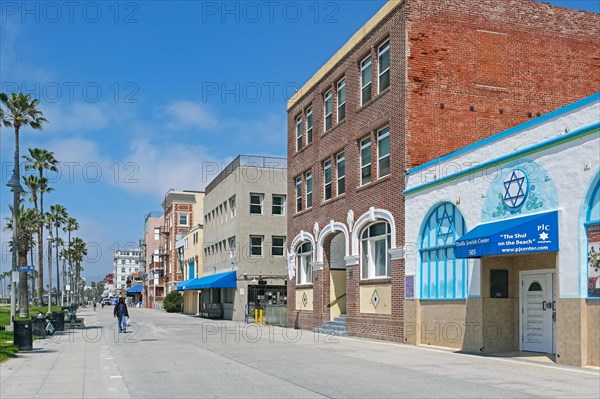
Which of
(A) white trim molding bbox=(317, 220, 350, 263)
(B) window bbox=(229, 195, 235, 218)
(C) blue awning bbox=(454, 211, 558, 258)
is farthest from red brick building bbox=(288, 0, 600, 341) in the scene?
(B) window bbox=(229, 195, 235, 218)

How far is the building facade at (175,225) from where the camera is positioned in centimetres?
8075

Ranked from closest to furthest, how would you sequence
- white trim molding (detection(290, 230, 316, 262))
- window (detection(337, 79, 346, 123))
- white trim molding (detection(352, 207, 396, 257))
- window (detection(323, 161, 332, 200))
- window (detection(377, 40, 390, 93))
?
white trim molding (detection(352, 207, 396, 257)) → window (detection(377, 40, 390, 93)) → window (detection(337, 79, 346, 123)) → window (detection(323, 161, 332, 200)) → white trim molding (detection(290, 230, 316, 262))

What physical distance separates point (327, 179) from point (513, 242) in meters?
15.6

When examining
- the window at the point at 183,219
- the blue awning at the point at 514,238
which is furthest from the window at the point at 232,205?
the blue awning at the point at 514,238

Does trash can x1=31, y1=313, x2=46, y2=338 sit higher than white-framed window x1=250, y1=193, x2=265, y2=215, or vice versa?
white-framed window x1=250, y1=193, x2=265, y2=215

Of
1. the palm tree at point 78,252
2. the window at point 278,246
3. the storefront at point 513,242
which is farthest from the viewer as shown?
the palm tree at point 78,252

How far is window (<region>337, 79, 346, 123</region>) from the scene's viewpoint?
1186 inches

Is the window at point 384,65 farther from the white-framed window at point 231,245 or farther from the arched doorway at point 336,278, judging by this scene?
the white-framed window at point 231,245

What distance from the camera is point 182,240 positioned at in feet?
246

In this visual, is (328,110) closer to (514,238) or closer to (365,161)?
(365,161)

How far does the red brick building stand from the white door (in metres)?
5.24

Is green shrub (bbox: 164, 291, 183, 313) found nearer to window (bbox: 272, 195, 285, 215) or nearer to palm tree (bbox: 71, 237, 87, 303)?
window (bbox: 272, 195, 285, 215)

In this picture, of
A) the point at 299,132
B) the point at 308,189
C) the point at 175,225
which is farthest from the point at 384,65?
the point at 175,225

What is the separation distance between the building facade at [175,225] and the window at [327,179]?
45.8 meters
